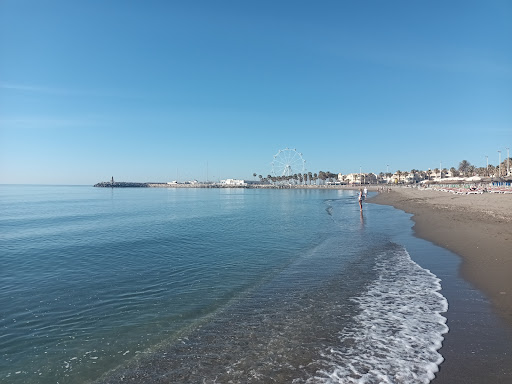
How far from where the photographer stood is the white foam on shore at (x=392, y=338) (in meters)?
5.34

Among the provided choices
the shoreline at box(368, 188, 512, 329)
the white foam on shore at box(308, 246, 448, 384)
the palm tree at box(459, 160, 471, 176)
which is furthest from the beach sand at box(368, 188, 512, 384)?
the palm tree at box(459, 160, 471, 176)

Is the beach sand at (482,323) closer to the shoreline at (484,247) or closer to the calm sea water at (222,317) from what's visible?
the shoreline at (484,247)

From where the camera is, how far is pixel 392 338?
6668 mm

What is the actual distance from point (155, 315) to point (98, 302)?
2.37 meters

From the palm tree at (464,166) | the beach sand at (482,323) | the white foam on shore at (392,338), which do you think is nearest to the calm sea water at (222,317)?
the white foam on shore at (392,338)

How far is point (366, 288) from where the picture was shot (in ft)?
33.0

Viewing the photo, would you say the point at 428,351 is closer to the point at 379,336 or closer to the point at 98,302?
the point at 379,336

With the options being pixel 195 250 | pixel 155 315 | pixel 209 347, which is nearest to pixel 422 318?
pixel 209 347

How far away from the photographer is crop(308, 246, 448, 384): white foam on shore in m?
5.34

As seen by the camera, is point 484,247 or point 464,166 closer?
point 484,247

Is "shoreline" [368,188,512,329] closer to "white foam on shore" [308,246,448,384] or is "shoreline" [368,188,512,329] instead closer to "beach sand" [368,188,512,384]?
"beach sand" [368,188,512,384]

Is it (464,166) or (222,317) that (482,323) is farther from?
(464,166)

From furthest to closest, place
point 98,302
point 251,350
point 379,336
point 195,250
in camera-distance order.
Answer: point 195,250
point 98,302
point 379,336
point 251,350

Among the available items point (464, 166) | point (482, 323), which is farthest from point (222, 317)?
point (464, 166)
